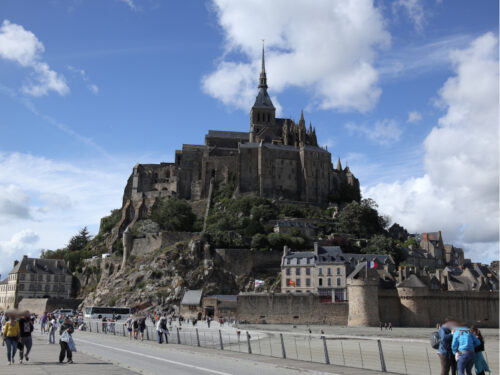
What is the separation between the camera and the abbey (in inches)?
3270

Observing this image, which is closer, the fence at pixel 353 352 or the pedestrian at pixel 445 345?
the pedestrian at pixel 445 345

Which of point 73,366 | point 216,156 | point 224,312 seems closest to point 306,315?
point 224,312

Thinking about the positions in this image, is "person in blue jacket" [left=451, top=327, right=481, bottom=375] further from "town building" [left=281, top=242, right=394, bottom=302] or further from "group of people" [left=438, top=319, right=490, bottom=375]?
"town building" [left=281, top=242, right=394, bottom=302]

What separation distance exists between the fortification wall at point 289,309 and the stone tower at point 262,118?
48781mm

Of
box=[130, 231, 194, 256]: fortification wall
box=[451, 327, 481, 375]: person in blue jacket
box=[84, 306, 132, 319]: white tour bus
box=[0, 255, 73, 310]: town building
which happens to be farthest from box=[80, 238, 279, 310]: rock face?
box=[451, 327, 481, 375]: person in blue jacket

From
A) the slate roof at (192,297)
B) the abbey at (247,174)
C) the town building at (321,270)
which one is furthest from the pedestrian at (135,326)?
the abbey at (247,174)

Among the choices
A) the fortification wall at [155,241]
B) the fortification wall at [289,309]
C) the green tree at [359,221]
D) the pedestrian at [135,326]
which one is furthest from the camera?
the green tree at [359,221]

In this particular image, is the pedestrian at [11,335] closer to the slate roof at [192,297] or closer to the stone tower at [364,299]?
the stone tower at [364,299]

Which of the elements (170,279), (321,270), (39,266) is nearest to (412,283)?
(321,270)

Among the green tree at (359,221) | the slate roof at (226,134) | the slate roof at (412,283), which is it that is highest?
the slate roof at (226,134)

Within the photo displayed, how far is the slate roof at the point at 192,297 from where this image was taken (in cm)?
5244

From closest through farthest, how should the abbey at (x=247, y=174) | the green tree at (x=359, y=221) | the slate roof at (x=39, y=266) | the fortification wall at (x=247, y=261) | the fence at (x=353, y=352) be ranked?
the fence at (x=353, y=352)
the fortification wall at (x=247, y=261)
the slate roof at (x=39, y=266)
the green tree at (x=359, y=221)
the abbey at (x=247, y=174)

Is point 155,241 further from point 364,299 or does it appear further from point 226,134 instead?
point 226,134

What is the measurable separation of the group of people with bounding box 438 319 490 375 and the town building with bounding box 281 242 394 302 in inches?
1619
